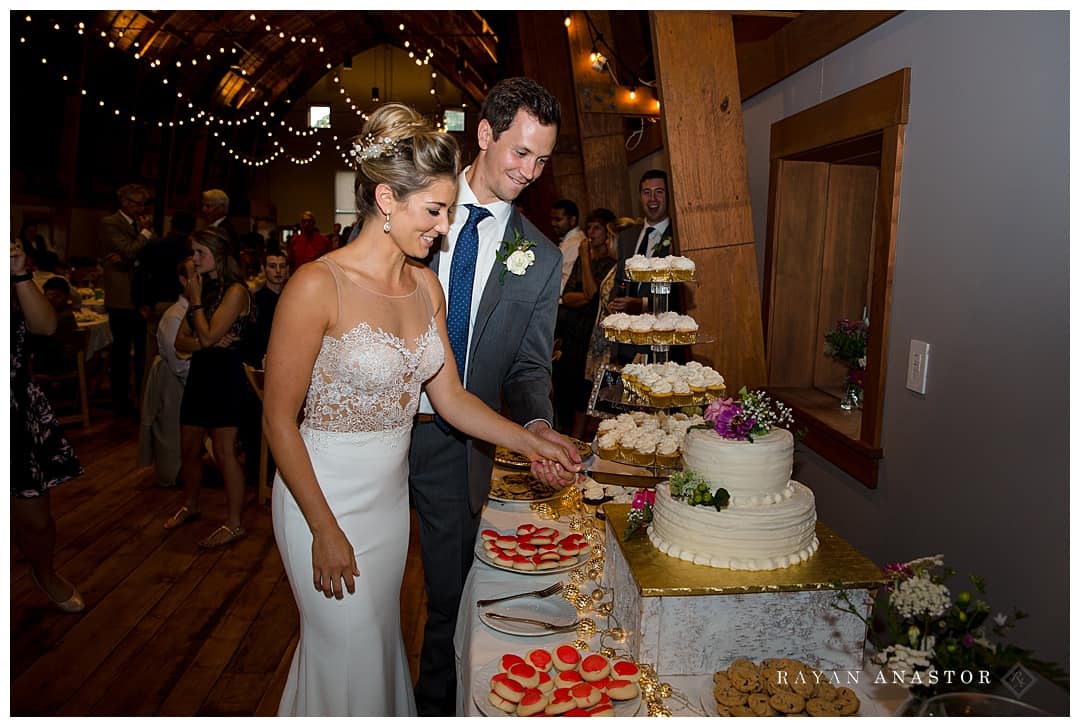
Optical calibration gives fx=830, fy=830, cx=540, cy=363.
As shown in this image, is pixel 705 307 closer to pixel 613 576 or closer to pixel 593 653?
pixel 613 576

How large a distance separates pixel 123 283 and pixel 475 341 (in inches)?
229

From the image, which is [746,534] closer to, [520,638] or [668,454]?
[520,638]

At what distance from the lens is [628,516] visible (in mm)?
1870

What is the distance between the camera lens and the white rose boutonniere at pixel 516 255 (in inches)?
90.2

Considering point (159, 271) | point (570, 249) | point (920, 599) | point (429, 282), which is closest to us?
point (920, 599)

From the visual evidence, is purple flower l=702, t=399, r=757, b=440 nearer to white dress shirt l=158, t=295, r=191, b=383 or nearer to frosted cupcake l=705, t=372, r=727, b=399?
frosted cupcake l=705, t=372, r=727, b=399

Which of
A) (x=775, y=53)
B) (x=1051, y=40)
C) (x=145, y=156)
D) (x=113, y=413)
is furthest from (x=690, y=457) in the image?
(x=145, y=156)

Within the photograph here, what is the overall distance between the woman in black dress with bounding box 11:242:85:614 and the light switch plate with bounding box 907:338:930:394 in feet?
10.0

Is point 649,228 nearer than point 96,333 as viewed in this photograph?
Yes

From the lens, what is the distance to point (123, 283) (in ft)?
23.2

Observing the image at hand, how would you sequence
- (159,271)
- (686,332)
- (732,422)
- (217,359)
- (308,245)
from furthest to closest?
1. (308,245)
2. (159,271)
3. (217,359)
4. (686,332)
5. (732,422)

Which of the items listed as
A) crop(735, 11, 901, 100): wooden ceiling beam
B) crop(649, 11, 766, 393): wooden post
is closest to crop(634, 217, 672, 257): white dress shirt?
crop(735, 11, 901, 100): wooden ceiling beam

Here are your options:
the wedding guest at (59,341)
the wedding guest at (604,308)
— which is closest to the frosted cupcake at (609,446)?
the wedding guest at (604,308)

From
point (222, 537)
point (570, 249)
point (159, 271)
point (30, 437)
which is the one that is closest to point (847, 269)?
point (570, 249)
